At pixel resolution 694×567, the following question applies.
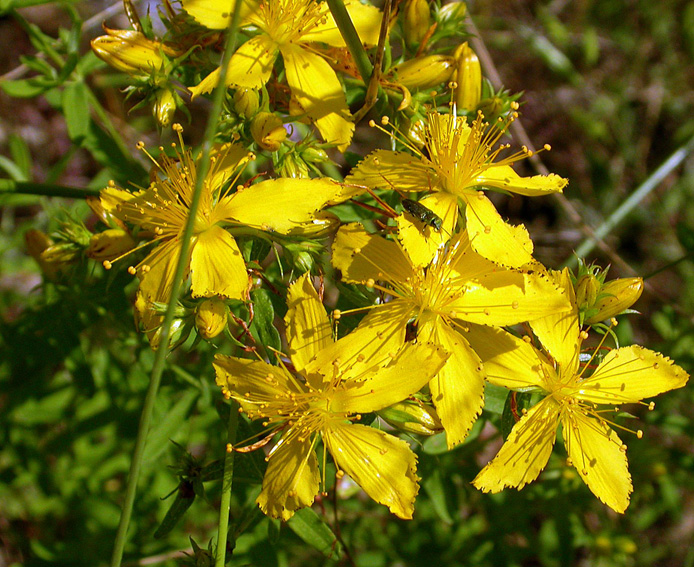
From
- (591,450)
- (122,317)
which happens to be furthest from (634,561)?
(122,317)

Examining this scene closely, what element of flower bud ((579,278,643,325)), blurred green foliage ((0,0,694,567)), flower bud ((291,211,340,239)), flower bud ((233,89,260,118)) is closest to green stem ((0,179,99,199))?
blurred green foliage ((0,0,694,567))

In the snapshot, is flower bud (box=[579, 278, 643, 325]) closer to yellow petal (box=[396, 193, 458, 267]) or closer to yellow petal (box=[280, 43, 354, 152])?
yellow petal (box=[396, 193, 458, 267])

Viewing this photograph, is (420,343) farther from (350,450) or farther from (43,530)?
(43,530)

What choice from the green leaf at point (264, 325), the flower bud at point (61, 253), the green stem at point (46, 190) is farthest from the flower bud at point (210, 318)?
the green stem at point (46, 190)

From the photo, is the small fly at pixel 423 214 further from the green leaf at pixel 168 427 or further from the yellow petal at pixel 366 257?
the green leaf at pixel 168 427

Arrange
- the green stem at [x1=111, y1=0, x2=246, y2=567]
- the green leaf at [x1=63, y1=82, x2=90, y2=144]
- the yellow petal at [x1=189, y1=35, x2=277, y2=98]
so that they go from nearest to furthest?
the green stem at [x1=111, y1=0, x2=246, y2=567]
the yellow petal at [x1=189, y1=35, x2=277, y2=98]
the green leaf at [x1=63, y1=82, x2=90, y2=144]

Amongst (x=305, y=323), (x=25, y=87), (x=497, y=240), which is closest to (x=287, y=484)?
(x=305, y=323)
